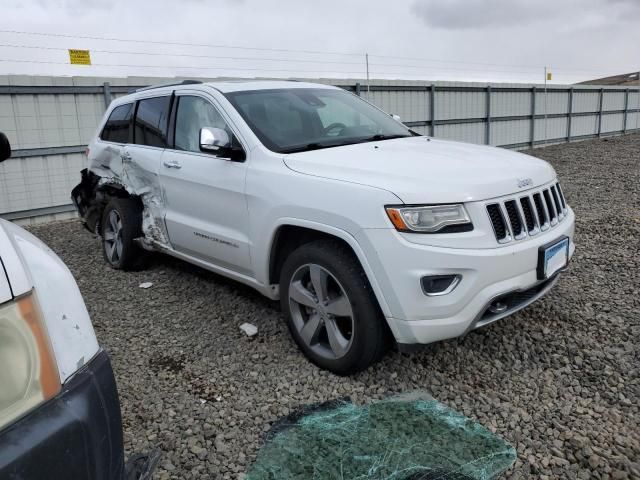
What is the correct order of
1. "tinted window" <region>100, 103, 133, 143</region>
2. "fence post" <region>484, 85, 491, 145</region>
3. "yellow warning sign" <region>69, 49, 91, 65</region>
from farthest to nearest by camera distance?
1. "fence post" <region>484, 85, 491, 145</region>
2. "yellow warning sign" <region>69, 49, 91, 65</region>
3. "tinted window" <region>100, 103, 133, 143</region>

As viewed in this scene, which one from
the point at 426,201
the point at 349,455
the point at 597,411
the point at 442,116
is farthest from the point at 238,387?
the point at 442,116

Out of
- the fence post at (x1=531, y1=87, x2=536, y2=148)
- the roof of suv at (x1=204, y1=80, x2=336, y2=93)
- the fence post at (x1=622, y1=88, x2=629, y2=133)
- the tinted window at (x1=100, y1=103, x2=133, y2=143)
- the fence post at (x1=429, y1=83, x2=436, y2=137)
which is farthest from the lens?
the fence post at (x1=622, y1=88, x2=629, y2=133)

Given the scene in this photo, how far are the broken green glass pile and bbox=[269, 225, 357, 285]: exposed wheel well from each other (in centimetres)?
96

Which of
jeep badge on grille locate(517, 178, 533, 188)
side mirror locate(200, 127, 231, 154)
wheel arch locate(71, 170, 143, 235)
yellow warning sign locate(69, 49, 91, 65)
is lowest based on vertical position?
wheel arch locate(71, 170, 143, 235)

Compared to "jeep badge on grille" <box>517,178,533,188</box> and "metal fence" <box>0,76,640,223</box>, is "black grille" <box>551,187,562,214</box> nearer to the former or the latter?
"jeep badge on grille" <box>517,178,533,188</box>

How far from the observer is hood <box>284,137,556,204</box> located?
278 centimetres

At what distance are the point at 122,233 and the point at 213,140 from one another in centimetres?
207

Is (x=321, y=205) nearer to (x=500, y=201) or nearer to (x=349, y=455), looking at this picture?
(x=500, y=201)

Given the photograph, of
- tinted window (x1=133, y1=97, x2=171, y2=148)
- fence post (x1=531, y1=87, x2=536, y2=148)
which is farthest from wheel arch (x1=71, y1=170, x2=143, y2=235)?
fence post (x1=531, y1=87, x2=536, y2=148)

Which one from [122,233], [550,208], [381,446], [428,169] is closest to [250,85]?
[428,169]

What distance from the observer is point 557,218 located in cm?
341

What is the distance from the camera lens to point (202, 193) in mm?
3947

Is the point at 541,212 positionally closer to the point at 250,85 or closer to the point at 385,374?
the point at 385,374

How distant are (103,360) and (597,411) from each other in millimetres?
2520
